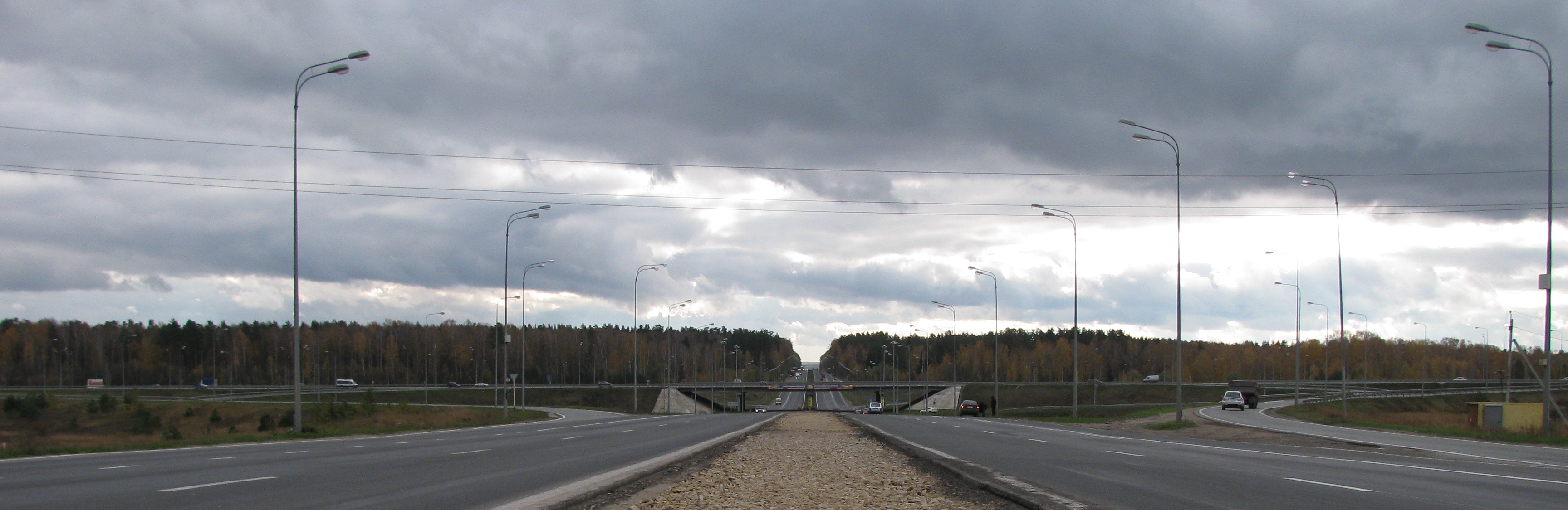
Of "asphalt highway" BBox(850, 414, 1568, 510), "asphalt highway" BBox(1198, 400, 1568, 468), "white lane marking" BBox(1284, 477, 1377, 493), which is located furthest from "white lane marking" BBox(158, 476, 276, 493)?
"asphalt highway" BBox(1198, 400, 1568, 468)

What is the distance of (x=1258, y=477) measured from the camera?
17266 mm

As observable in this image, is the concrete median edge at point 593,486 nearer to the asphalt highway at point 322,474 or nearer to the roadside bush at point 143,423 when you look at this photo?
the asphalt highway at point 322,474

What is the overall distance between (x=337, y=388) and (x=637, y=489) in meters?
144

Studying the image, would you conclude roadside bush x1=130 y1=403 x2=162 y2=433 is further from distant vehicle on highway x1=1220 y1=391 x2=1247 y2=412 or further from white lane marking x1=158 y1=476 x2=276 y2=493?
distant vehicle on highway x1=1220 y1=391 x2=1247 y2=412

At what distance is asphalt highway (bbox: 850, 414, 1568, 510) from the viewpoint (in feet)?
42.6

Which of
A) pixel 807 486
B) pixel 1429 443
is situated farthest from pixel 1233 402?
pixel 807 486

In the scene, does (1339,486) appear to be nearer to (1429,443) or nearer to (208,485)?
→ (208,485)

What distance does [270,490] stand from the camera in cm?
1340

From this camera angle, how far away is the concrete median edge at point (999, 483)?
12023 mm

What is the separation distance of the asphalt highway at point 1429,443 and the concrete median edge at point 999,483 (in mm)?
12864

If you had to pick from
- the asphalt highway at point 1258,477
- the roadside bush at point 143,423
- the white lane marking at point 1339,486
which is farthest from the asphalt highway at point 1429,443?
the roadside bush at point 143,423

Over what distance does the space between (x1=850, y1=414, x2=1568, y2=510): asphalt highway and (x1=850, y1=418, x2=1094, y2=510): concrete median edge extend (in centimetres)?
37

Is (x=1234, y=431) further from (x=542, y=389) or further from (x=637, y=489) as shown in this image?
(x=542, y=389)

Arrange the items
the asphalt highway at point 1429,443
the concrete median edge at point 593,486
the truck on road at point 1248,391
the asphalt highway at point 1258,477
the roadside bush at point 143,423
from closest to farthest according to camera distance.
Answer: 1. the concrete median edge at point 593,486
2. the asphalt highway at point 1258,477
3. the asphalt highway at point 1429,443
4. the roadside bush at point 143,423
5. the truck on road at point 1248,391
